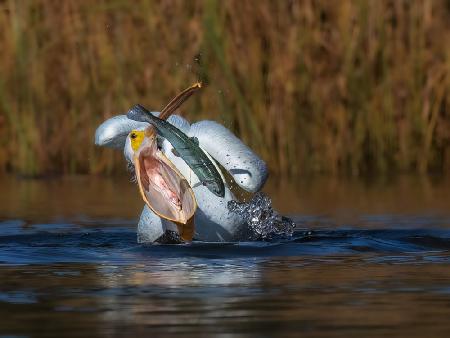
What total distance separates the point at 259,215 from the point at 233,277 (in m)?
1.40

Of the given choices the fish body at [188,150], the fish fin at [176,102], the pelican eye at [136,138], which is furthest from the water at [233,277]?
the fish fin at [176,102]

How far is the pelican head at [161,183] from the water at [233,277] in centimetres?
19

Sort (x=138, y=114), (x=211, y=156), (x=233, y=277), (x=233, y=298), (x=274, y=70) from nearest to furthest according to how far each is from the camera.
Result: 1. (x=233, y=298)
2. (x=233, y=277)
3. (x=138, y=114)
4. (x=211, y=156)
5. (x=274, y=70)

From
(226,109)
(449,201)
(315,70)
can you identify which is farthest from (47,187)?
(449,201)

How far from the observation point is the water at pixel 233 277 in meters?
4.62

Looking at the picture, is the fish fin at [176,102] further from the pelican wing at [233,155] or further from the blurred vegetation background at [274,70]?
the blurred vegetation background at [274,70]

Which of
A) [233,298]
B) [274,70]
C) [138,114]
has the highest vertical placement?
[274,70]

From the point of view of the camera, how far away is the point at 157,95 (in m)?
11.9

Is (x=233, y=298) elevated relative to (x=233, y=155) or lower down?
lower down

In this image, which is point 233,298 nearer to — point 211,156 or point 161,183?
point 161,183

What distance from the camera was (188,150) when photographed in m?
6.56

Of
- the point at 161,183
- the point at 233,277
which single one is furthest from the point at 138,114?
the point at 233,277

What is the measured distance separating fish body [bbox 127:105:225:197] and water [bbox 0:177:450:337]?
32cm

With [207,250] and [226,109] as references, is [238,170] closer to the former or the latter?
[207,250]
